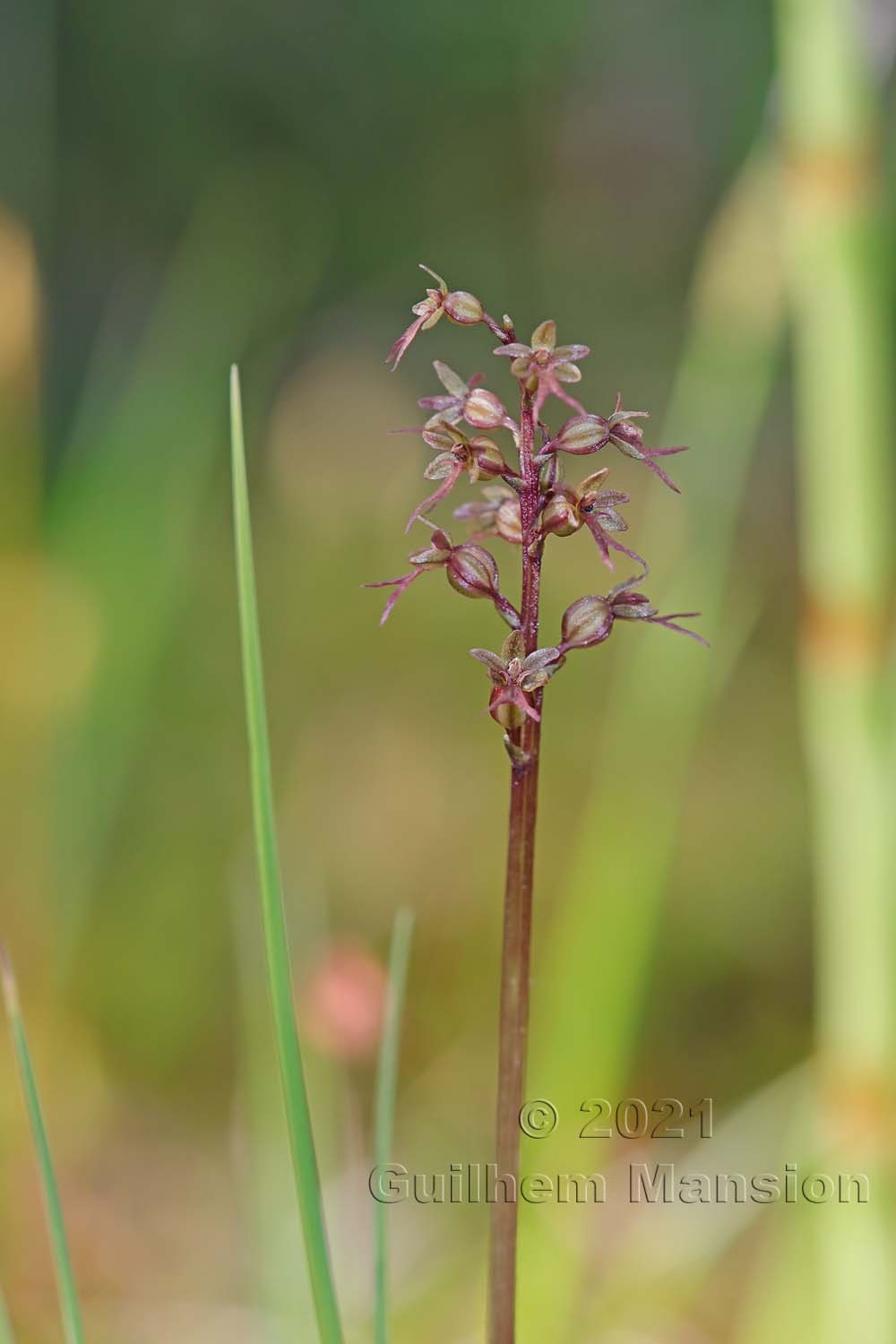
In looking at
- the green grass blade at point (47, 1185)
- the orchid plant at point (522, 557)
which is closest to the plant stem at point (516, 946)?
the orchid plant at point (522, 557)

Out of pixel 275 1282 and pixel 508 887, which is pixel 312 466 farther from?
pixel 508 887

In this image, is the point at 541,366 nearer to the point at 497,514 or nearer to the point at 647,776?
the point at 497,514

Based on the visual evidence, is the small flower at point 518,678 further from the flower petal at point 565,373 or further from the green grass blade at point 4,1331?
the green grass blade at point 4,1331

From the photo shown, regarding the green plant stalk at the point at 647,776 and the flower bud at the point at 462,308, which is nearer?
the flower bud at the point at 462,308

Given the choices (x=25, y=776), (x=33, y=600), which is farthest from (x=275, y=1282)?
(x=33, y=600)

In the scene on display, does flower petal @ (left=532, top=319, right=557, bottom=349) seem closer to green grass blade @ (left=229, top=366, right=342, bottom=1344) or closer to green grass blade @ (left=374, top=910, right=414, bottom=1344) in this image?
green grass blade @ (left=229, top=366, right=342, bottom=1344)

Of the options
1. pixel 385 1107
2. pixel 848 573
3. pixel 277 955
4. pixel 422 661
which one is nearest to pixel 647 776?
pixel 848 573

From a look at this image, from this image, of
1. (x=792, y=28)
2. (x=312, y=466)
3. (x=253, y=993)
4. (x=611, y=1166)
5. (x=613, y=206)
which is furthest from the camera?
(x=613, y=206)
